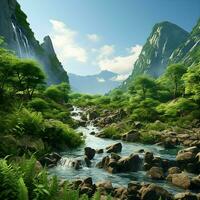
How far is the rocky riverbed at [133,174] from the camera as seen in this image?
18.3 m

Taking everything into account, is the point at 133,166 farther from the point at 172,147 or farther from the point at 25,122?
the point at 172,147

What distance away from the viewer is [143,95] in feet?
268

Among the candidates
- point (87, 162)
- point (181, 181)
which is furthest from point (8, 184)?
point (87, 162)

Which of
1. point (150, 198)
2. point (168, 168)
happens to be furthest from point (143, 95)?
point (150, 198)

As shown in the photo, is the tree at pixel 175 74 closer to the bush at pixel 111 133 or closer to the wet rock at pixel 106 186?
the bush at pixel 111 133

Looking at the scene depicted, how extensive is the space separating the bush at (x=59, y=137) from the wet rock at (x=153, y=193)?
13.3m

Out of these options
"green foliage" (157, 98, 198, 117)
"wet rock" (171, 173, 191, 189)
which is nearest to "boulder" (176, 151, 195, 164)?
"wet rock" (171, 173, 191, 189)

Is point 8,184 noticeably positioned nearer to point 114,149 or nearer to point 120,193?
A: point 120,193

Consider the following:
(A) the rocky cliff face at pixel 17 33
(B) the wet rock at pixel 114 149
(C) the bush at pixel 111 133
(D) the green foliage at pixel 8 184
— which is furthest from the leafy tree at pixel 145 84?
(D) the green foliage at pixel 8 184

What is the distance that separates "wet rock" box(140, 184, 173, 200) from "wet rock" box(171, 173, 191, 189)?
9.78ft

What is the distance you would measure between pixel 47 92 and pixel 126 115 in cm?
1536

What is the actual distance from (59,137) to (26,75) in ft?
69.8

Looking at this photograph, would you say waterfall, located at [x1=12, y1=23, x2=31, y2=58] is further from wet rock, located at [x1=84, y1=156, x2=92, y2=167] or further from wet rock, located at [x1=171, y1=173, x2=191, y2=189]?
wet rock, located at [x1=171, y1=173, x2=191, y2=189]

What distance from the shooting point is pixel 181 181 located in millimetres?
21578
